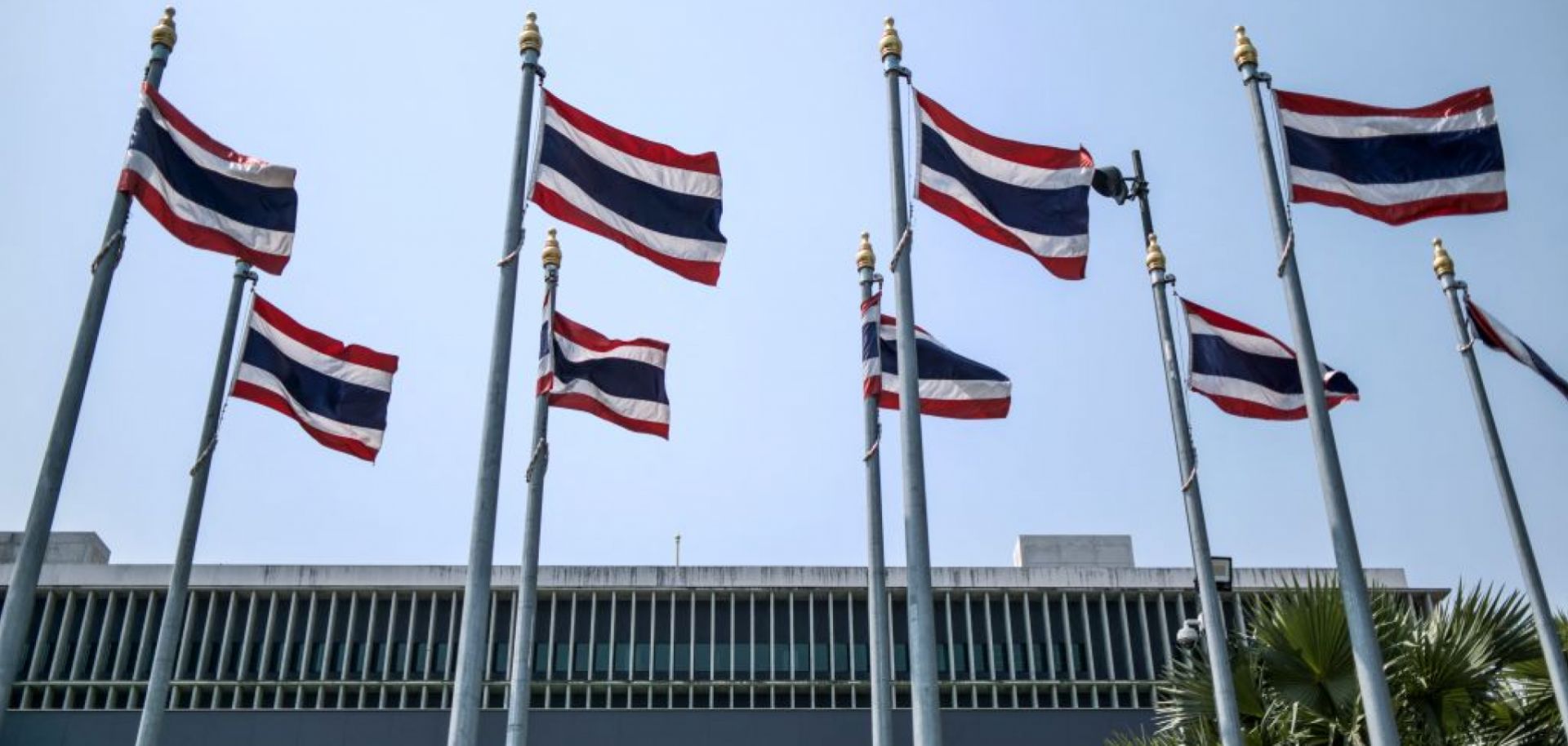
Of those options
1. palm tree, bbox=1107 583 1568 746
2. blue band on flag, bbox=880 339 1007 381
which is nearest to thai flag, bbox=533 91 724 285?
blue band on flag, bbox=880 339 1007 381

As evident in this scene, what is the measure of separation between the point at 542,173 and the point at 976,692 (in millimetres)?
26448

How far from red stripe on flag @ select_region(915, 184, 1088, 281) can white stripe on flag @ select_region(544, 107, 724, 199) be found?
8.37ft

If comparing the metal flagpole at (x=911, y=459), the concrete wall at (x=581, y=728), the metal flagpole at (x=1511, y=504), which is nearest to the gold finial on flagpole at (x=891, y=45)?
the metal flagpole at (x=911, y=459)

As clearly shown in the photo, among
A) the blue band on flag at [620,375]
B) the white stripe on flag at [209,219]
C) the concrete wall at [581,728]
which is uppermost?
the white stripe on flag at [209,219]

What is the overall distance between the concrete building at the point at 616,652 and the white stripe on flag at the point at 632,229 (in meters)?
23.3

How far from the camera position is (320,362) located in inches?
739

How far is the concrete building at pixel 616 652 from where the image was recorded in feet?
123

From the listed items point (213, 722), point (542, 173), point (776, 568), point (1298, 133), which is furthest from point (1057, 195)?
point (213, 722)

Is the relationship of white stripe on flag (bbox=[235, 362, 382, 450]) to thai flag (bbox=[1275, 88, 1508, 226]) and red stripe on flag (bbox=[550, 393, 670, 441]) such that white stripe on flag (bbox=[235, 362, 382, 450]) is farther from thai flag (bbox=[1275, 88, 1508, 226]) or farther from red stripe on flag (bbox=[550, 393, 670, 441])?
thai flag (bbox=[1275, 88, 1508, 226])

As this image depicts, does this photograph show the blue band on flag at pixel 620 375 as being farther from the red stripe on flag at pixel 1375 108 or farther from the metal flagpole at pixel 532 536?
the red stripe on flag at pixel 1375 108

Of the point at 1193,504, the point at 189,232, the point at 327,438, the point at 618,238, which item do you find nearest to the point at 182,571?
the point at 327,438

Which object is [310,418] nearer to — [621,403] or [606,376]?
[606,376]

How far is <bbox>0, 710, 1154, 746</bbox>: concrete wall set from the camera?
37156mm

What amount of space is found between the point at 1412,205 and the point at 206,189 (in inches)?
534
